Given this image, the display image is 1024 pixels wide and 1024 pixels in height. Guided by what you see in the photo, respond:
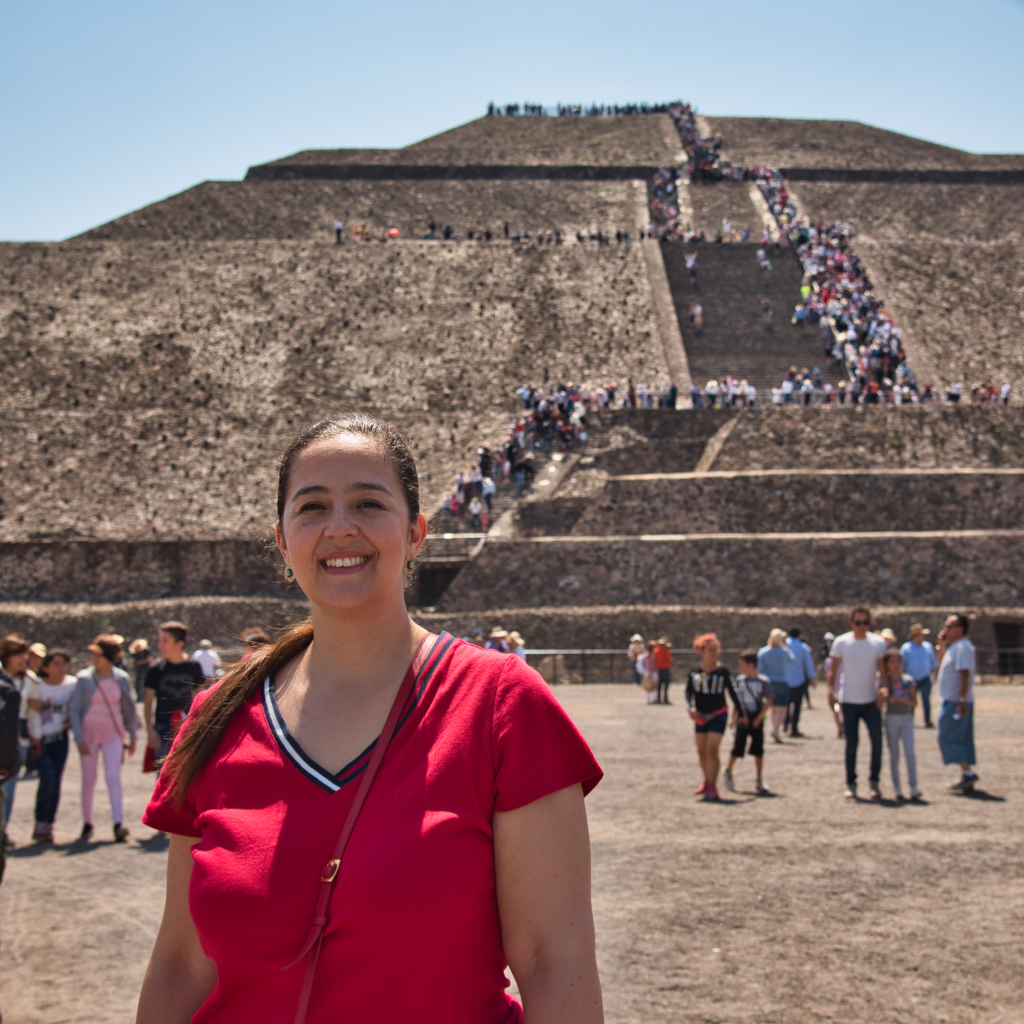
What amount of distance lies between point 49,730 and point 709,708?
17.6 feet

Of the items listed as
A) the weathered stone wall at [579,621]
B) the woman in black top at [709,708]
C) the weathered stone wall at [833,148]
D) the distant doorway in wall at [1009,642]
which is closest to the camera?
the woman in black top at [709,708]

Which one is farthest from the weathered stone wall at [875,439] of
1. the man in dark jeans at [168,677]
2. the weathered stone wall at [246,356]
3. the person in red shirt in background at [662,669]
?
the man in dark jeans at [168,677]

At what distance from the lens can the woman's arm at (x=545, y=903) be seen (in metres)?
1.97

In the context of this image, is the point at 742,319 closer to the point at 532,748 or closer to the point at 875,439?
the point at 875,439

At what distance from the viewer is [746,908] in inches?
242

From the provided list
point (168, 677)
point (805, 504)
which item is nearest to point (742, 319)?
point (805, 504)

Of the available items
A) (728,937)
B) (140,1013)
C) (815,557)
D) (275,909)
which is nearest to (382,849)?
(275,909)

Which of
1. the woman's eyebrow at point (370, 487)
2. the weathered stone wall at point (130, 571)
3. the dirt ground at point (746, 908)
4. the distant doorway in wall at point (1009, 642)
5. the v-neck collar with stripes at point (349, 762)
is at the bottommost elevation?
the distant doorway in wall at point (1009, 642)

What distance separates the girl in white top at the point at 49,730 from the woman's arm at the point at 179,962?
709 centimetres

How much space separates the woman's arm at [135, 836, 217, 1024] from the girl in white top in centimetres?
709

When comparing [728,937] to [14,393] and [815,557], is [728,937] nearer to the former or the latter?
[815,557]

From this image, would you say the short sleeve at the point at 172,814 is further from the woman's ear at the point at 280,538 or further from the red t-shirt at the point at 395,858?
the woman's ear at the point at 280,538

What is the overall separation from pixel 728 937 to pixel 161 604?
18269 millimetres

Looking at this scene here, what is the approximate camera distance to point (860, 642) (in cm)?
981
